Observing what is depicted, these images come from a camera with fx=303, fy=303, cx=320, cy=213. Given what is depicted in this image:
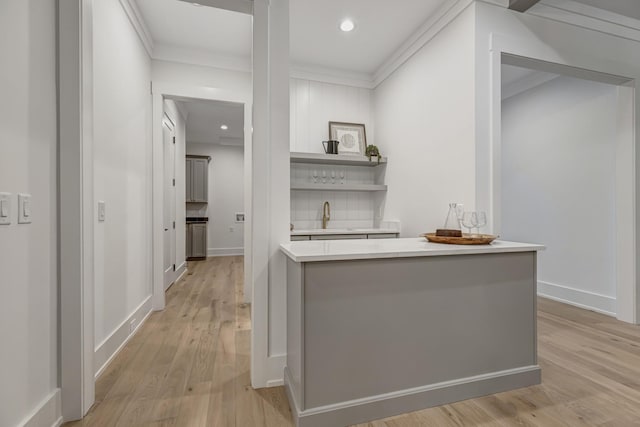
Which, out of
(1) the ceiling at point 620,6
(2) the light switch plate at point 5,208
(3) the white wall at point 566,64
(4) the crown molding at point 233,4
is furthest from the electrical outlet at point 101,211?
(1) the ceiling at point 620,6

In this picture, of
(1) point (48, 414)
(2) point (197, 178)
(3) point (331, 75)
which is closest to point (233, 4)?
(3) point (331, 75)

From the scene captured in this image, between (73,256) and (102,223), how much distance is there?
577mm

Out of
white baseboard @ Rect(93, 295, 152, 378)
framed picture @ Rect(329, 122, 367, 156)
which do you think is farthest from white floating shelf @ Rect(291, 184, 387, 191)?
white baseboard @ Rect(93, 295, 152, 378)

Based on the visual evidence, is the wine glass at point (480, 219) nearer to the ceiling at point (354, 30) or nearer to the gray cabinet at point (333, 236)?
the gray cabinet at point (333, 236)

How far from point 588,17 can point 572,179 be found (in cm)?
164

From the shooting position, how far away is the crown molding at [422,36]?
2.58 m

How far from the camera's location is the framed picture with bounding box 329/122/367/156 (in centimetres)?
388

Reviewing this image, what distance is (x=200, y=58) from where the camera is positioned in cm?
336

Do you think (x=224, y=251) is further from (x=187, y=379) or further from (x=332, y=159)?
(x=187, y=379)

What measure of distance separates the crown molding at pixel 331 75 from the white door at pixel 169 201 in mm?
1789

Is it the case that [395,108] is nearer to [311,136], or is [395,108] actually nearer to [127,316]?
[311,136]

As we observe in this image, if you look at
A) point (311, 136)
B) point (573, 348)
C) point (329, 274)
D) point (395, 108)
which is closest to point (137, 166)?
point (311, 136)

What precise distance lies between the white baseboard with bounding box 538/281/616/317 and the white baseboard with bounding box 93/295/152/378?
14.8 feet

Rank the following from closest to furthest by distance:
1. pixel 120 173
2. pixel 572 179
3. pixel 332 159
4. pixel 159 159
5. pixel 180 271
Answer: pixel 120 173
pixel 159 159
pixel 572 179
pixel 332 159
pixel 180 271
